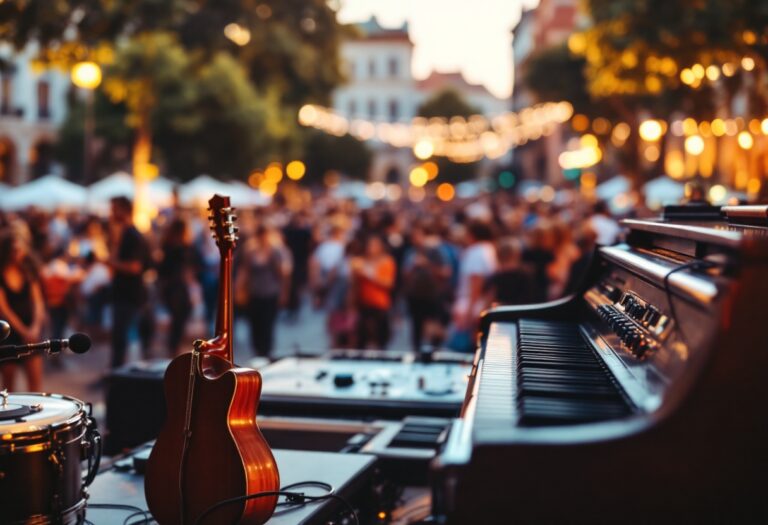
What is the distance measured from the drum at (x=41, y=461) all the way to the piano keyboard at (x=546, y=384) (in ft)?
4.97

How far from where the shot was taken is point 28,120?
185 feet

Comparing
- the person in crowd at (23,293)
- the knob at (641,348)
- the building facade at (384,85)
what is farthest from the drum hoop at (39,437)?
the building facade at (384,85)

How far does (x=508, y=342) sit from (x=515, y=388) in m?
1.22

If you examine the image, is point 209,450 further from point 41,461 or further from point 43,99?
point 43,99

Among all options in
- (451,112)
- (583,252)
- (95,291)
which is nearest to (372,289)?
(583,252)

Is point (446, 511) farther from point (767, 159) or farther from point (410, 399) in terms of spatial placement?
point (767, 159)

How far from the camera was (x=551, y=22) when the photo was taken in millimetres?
72000

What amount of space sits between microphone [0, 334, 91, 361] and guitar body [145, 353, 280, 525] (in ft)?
1.20

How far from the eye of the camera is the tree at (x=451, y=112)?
A: 9000 cm

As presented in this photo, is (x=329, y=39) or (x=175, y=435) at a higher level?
(x=329, y=39)

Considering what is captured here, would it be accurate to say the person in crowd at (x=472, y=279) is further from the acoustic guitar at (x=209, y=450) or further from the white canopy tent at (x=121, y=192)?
the white canopy tent at (x=121, y=192)

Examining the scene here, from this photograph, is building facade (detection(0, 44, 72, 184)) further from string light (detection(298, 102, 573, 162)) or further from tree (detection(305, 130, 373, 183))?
string light (detection(298, 102, 573, 162))

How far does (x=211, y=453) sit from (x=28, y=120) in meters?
57.3

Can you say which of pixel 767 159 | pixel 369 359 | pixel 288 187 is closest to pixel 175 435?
pixel 369 359
